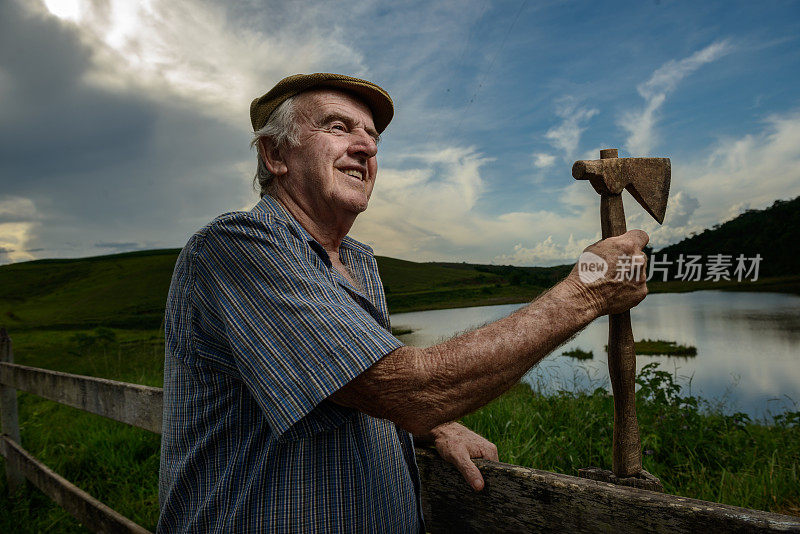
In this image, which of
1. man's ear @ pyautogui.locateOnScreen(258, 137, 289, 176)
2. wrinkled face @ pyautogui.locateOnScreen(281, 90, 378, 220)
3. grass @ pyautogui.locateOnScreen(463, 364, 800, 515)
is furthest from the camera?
grass @ pyautogui.locateOnScreen(463, 364, 800, 515)

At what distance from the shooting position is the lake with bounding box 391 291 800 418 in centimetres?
712

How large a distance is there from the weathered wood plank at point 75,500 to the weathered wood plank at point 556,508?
81.5 inches

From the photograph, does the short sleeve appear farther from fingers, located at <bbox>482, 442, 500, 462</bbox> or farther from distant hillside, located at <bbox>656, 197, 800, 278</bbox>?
distant hillside, located at <bbox>656, 197, 800, 278</bbox>

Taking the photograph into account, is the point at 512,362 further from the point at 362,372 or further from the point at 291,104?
the point at 291,104

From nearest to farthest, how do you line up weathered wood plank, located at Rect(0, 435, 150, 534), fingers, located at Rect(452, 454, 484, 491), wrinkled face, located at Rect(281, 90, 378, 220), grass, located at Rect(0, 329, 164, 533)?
fingers, located at Rect(452, 454, 484, 491) → wrinkled face, located at Rect(281, 90, 378, 220) → weathered wood plank, located at Rect(0, 435, 150, 534) → grass, located at Rect(0, 329, 164, 533)

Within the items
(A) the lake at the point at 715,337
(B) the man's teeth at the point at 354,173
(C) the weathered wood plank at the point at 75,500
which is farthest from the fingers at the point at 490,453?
(A) the lake at the point at 715,337

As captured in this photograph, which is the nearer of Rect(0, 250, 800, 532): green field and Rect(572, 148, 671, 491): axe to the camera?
Rect(572, 148, 671, 491): axe

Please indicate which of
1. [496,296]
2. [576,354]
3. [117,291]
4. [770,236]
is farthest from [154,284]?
[770,236]

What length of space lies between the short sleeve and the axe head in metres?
1.02

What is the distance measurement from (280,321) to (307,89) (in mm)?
1401

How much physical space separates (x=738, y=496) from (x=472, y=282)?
104 feet

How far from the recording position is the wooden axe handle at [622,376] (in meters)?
1.68

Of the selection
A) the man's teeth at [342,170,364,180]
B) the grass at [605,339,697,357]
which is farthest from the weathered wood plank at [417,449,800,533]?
the grass at [605,339,697,357]

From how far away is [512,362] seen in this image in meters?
1.26
